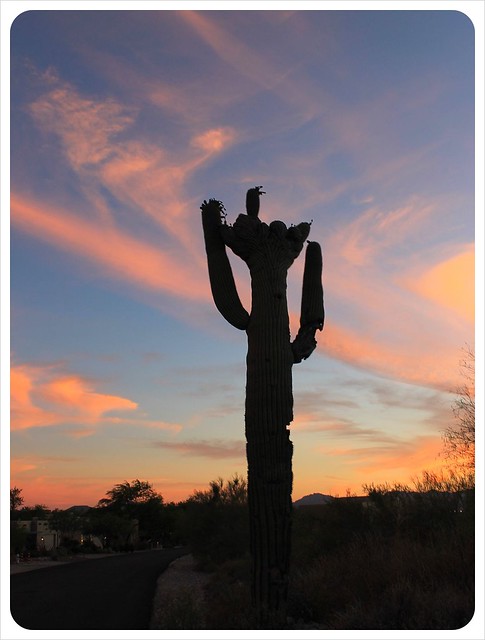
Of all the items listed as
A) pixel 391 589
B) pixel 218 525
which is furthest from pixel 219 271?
pixel 218 525

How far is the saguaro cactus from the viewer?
999 cm

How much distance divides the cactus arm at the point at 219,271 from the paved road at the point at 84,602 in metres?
5.93

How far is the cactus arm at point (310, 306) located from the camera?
454 inches

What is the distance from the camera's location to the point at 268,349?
35.0ft

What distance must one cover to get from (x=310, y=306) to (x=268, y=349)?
5.74ft

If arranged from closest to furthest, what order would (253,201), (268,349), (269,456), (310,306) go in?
(269,456), (268,349), (310,306), (253,201)

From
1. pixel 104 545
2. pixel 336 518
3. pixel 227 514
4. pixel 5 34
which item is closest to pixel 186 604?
pixel 336 518

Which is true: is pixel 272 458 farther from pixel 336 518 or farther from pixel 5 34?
pixel 336 518

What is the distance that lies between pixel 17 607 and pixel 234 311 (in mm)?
9877

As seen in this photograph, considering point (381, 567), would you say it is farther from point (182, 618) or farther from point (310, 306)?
point (310, 306)

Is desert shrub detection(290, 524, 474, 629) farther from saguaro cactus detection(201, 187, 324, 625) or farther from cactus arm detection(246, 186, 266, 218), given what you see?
cactus arm detection(246, 186, 266, 218)

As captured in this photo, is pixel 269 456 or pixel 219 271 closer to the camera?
pixel 269 456

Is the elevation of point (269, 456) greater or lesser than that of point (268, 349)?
lesser

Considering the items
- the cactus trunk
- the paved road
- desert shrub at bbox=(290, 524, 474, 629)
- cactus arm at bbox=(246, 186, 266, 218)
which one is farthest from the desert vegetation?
cactus arm at bbox=(246, 186, 266, 218)
